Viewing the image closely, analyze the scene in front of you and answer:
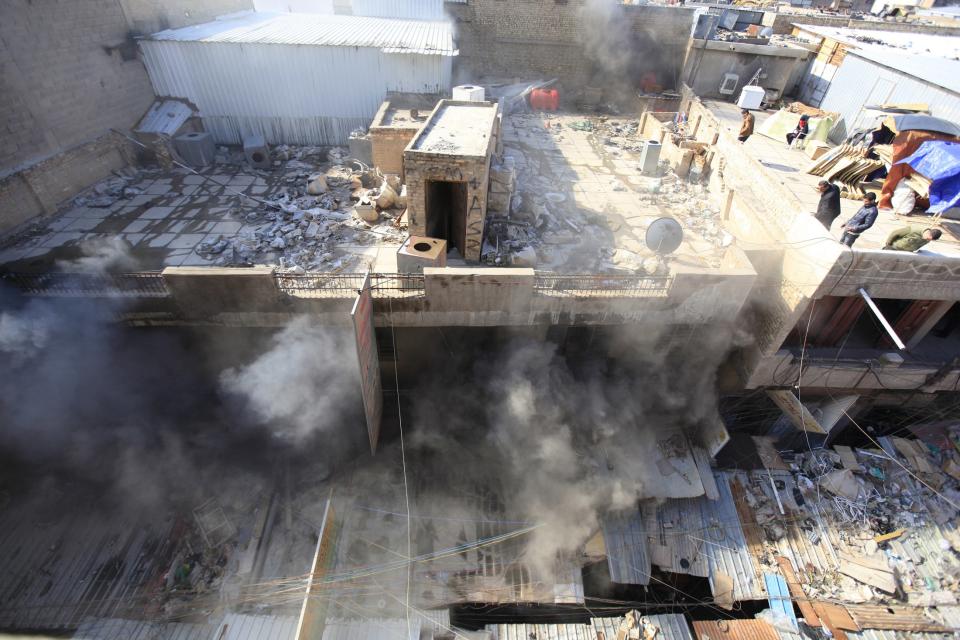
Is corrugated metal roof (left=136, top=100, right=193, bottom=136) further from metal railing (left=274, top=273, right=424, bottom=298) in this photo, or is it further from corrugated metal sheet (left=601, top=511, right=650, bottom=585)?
corrugated metal sheet (left=601, top=511, right=650, bottom=585)

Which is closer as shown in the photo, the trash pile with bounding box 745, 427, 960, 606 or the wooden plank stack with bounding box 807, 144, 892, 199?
the trash pile with bounding box 745, 427, 960, 606

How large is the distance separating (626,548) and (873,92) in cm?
1563

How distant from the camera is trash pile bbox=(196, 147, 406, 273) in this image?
9.43 metres

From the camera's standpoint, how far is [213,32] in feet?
49.1

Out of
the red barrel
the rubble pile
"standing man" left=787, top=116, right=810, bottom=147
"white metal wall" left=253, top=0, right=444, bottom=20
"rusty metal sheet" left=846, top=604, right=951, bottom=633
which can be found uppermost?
"white metal wall" left=253, top=0, right=444, bottom=20

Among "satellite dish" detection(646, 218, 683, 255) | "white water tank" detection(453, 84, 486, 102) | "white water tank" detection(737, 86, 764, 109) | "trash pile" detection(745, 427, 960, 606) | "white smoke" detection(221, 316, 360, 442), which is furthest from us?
"white water tank" detection(737, 86, 764, 109)

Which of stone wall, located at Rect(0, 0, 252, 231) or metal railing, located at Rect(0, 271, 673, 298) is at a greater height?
stone wall, located at Rect(0, 0, 252, 231)

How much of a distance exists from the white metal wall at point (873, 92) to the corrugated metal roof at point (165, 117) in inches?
847

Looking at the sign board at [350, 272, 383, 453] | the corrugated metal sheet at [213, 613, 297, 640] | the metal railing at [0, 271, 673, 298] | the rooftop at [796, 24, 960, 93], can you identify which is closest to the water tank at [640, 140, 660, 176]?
the metal railing at [0, 271, 673, 298]

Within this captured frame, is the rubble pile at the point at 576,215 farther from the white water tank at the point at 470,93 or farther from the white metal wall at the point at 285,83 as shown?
the white metal wall at the point at 285,83

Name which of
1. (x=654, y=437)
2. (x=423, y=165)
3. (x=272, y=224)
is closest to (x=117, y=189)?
(x=272, y=224)

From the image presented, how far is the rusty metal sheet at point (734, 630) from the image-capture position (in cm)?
838

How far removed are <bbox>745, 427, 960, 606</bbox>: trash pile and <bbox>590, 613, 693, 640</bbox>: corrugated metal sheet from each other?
7.70ft

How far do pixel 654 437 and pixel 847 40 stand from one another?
17405mm
